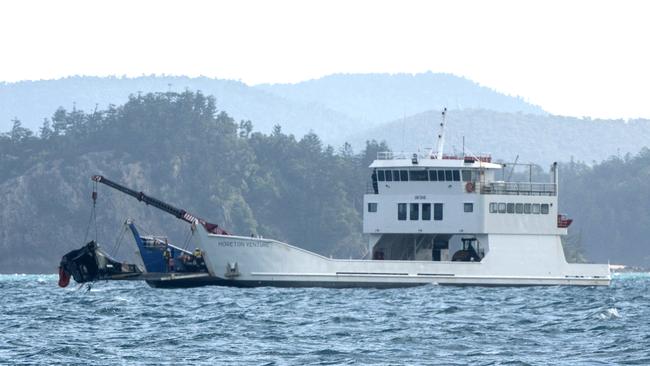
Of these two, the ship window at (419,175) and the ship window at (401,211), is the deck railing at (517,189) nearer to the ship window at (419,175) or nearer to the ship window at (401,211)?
the ship window at (419,175)

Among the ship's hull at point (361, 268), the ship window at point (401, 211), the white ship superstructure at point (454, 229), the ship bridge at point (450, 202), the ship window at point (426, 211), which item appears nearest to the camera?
the ship's hull at point (361, 268)

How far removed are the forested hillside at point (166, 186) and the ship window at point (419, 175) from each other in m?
103

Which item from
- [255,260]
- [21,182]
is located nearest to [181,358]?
[255,260]

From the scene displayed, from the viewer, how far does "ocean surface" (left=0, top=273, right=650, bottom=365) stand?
125 feet

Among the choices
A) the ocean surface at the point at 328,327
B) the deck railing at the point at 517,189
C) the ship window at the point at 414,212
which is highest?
the deck railing at the point at 517,189

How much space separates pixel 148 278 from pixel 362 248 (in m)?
112

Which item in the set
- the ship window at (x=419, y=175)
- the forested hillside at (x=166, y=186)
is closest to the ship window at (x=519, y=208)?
the ship window at (x=419, y=175)

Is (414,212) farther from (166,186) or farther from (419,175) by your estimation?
(166,186)

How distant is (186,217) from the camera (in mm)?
65938

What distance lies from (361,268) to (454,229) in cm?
535

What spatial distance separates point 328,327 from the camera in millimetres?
46219

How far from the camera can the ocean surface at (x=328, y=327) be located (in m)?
38.0

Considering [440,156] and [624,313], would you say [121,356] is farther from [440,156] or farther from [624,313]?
Answer: [440,156]

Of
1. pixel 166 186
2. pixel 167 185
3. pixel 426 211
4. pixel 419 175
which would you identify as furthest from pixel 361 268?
pixel 167 185
